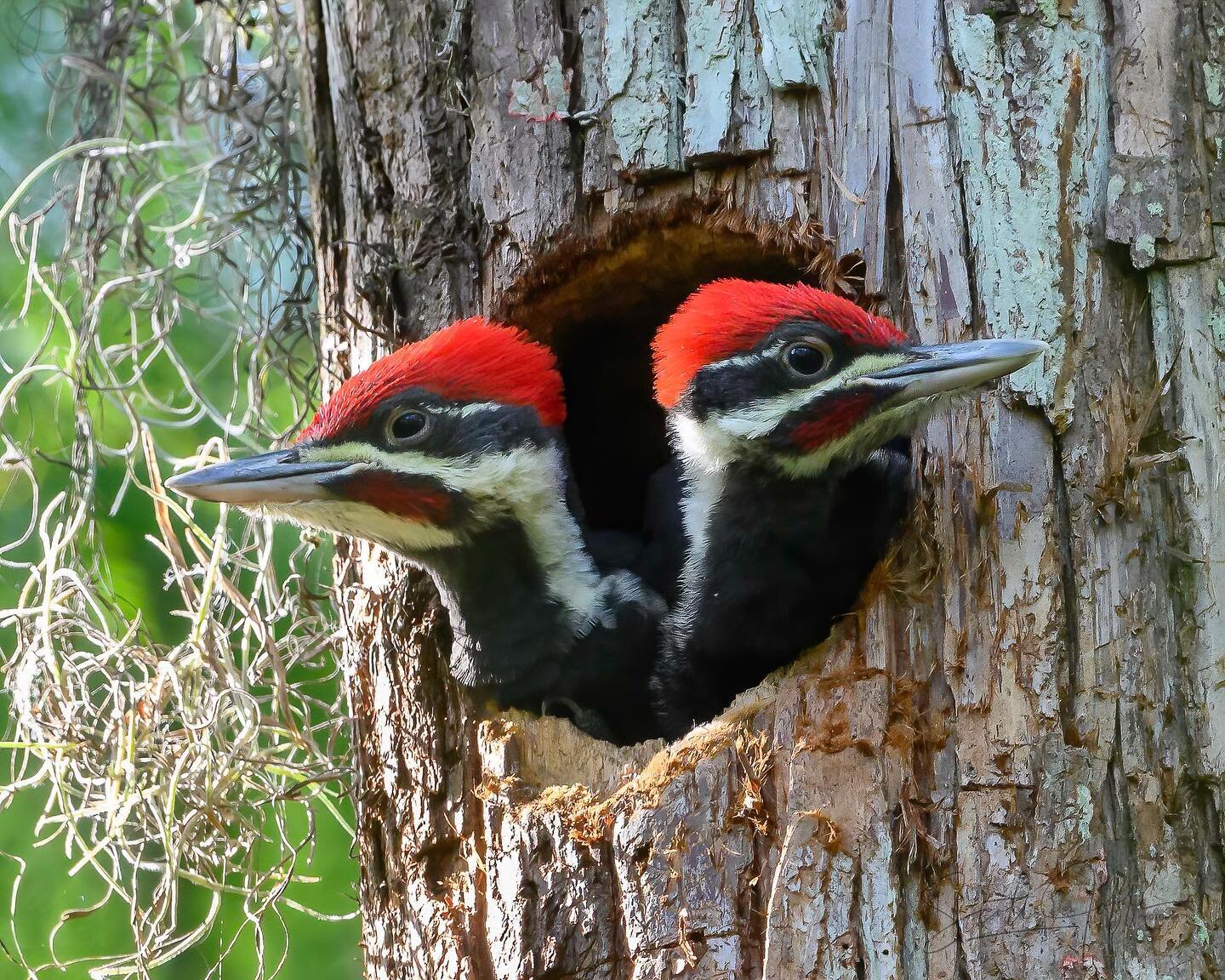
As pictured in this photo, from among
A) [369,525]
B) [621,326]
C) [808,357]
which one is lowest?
[369,525]

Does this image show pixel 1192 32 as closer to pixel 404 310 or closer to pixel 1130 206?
pixel 1130 206

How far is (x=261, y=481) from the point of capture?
2256 mm

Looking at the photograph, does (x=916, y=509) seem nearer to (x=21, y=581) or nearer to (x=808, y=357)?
(x=808, y=357)

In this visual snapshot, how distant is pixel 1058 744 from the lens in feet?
6.42

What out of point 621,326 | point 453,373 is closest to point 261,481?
point 453,373

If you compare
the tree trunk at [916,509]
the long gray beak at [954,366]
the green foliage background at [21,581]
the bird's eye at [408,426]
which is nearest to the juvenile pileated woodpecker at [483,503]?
the bird's eye at [408,426]

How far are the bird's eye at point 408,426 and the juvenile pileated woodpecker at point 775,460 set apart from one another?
45 cm

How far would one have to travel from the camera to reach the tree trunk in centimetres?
194

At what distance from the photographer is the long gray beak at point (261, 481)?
2.24 m

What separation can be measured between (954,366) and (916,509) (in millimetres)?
256

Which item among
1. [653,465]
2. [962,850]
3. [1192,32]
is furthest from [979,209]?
[653,465]

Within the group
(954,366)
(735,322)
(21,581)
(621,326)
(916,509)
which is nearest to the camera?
(954,366)

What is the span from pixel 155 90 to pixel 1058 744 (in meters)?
3.11

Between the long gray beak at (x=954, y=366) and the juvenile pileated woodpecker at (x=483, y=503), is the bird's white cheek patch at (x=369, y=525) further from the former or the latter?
the long gray beak at (x=954, y=366)
